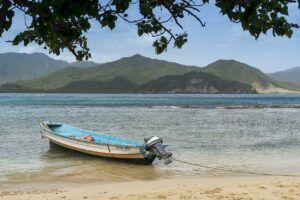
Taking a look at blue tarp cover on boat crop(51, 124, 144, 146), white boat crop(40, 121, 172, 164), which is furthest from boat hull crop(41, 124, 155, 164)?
blue tarp cover on boat crop(51, 124, 144, 146)

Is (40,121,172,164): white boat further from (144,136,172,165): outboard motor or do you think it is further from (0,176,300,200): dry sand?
(0,176,300,200): dry sand

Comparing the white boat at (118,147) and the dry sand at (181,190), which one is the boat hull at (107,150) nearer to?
the white boat at (118,147)

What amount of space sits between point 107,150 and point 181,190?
26.7 ft

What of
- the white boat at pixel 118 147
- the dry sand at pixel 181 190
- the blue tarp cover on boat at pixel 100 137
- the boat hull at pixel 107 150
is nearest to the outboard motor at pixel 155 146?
the white boat at pixel 118 147

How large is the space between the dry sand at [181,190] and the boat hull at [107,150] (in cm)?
327

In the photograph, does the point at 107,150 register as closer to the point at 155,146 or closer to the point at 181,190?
the point at 155,146

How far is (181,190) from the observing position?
52.0 ft

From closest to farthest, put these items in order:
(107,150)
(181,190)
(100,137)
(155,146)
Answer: (181,190)
(155,146)
(107,150)
(100,137)

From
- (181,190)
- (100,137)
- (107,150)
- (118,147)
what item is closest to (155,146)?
(118,147)

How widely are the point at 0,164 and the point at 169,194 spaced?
11.5 m

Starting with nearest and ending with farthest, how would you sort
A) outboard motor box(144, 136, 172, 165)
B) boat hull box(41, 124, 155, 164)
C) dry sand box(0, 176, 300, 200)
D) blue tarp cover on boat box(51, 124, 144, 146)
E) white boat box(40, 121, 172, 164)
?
dry sand box(0, 176, 300, 200) → outboard motor box(144, 136, 172, 165) → white boat box(40, 121, 172, 164) → boat hull box(41, 124, 155, 164) → blue tarp cover on boat box(51, 124, 144, 146)

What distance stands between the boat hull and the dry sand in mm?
3271

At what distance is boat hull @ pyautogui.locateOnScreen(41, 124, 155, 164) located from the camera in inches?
850

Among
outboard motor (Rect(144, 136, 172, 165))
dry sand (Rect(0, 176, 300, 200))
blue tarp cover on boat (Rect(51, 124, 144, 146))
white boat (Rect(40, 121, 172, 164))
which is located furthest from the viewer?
blue tarp cover on boat (Rect(51, 124, 144, 146))
